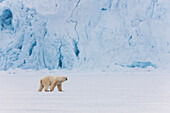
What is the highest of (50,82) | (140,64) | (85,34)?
(85,34)

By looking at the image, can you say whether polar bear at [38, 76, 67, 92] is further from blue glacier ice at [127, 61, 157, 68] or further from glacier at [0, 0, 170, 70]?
blue glacier ice at [127, 61, 157, 68]

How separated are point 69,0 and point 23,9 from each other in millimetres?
1593

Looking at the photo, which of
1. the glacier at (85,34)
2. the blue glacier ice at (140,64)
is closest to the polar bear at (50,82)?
the glacier at (85,34)

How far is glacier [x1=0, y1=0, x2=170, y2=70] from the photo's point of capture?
11.5 meters

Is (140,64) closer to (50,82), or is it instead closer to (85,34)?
(85,34)

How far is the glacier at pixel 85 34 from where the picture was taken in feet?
37.8

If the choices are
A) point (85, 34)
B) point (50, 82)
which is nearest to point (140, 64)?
point (85, 34)

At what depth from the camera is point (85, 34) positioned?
11758 mm

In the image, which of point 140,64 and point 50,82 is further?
point 140,64

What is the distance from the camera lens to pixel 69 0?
12266 millimetres

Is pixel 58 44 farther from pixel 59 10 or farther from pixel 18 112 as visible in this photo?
pixel 18 112

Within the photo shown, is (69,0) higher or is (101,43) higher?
(69,0)

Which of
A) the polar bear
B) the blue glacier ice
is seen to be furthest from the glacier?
the polar bear

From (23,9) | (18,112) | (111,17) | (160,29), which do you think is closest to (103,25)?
(111,17)
